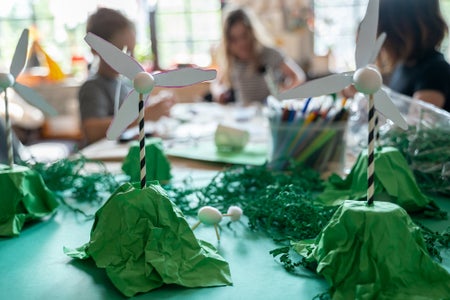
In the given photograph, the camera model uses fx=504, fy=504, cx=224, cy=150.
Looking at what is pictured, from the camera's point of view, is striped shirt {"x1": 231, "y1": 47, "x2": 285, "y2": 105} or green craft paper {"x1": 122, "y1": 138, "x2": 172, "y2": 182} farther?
striped shirt {"x1": 231, "y1": 47, "x2": 285, "y2": 105}

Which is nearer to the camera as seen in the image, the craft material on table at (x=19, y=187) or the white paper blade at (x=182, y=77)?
the white paper blade at (x=182, y=77)

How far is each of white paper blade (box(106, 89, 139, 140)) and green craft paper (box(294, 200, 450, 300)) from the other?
28 centimetres

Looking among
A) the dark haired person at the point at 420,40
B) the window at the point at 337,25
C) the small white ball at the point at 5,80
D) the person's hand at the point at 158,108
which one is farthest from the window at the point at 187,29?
the small white ball at the point at 5,80

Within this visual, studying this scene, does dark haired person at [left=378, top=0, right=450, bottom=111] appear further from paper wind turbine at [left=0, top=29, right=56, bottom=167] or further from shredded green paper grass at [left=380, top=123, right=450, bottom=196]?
paper wind turbine at [left=0, top=29, right=56, bottom=167]

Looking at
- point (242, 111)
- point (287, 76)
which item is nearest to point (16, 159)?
point (242, 111)

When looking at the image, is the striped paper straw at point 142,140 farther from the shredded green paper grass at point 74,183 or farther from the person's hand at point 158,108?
the person's hand at point 158,108

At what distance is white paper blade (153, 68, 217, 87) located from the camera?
2.01ft

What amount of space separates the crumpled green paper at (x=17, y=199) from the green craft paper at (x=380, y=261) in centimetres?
46

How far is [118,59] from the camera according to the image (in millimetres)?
605

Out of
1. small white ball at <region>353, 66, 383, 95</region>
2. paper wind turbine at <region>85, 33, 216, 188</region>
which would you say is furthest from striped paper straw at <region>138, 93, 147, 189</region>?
small white ball at <region>353, 66, 383, 95</region>

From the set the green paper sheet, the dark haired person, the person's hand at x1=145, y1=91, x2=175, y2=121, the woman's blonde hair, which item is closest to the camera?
the green paper sheet

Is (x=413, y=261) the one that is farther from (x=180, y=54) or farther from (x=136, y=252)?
(x=180, y=54)

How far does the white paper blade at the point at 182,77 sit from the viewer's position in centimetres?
61

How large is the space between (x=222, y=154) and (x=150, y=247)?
0.68 metres
